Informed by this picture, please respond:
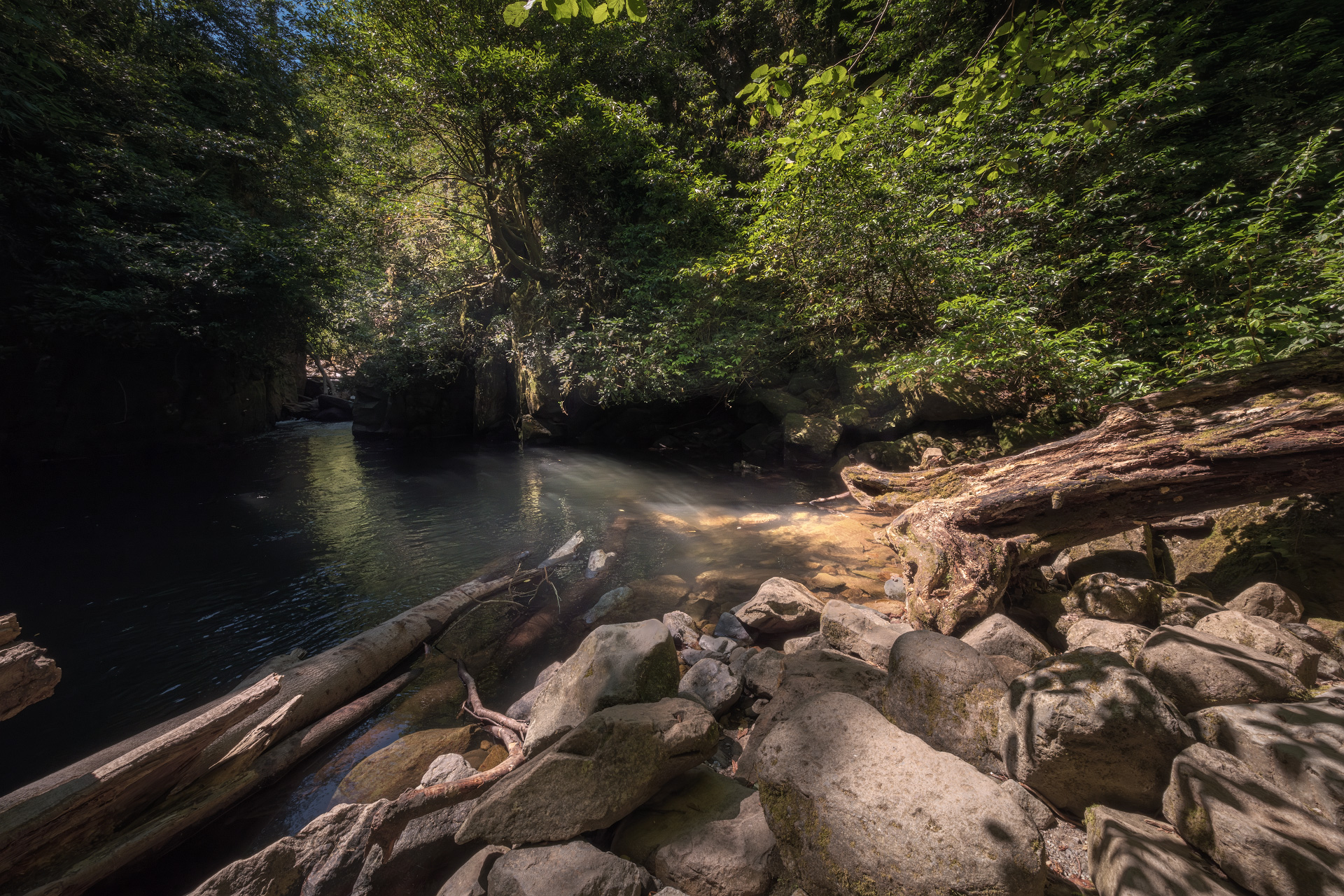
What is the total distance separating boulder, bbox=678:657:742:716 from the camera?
3061mm

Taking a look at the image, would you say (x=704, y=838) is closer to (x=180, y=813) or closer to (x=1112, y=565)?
(x=180, y=813)

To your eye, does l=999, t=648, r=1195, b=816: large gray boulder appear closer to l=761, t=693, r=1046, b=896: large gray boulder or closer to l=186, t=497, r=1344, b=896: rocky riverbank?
l=186, t=497, r=1344, b=896: rocky riverbank

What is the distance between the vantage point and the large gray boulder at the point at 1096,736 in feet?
5.82

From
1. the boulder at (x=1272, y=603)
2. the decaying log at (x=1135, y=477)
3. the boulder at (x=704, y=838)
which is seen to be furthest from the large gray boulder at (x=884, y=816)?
the boulder at (x=1272, y=603)

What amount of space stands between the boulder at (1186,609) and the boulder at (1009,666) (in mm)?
989

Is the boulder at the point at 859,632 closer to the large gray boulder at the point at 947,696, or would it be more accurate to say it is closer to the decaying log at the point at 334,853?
the large gray boulder at the point at 947,696

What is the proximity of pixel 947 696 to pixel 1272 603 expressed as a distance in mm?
2696

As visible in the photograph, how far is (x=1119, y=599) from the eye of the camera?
3.11 meters

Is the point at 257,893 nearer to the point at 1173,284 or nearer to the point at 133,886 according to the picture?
the point at 133,886

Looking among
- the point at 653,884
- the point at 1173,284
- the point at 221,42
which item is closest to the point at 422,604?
the point at 653,884

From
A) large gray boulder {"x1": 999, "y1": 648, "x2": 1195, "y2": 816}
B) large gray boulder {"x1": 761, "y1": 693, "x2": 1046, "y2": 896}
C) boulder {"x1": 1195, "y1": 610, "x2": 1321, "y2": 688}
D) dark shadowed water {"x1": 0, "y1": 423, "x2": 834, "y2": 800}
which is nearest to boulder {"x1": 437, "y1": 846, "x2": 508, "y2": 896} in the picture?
large gray boulder {"x1": 761, "y1": 693, "x2": 1046, "y2": 896}

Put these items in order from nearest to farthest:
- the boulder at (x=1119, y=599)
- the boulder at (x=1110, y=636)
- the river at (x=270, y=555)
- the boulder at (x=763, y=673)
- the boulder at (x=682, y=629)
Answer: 1. the boulder at (x=1110, y=636)
2. the boulder at (x=1119, y=599)
3. the boulder at (x=763, y=673)
4. the river at (x=270, y=555)
5. the boulder at (x=682, y=629)

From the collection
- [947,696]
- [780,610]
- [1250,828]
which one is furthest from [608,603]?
[1250,828]

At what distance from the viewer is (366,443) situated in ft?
59.1
